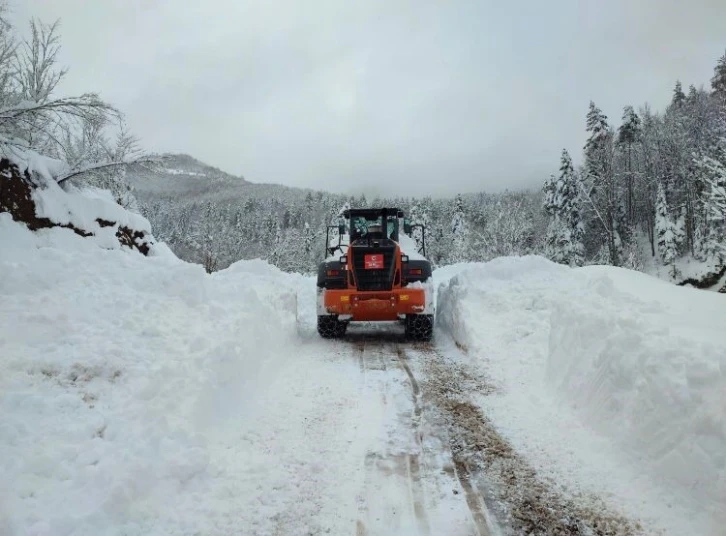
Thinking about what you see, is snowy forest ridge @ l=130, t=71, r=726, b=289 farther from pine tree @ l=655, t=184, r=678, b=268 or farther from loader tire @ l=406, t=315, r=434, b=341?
loader tire @ l=406, t=315, r=434, b=341

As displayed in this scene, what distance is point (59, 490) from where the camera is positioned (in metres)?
3.15

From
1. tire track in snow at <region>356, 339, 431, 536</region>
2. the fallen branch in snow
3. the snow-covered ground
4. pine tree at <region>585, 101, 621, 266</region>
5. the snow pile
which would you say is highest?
pine tree at <region>585, 101, 621, 266</region>

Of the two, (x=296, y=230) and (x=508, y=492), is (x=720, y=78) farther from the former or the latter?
(x=296, y=230)

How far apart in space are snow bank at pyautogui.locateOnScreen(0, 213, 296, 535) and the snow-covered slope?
320cm

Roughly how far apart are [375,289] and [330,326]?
132 centimetres

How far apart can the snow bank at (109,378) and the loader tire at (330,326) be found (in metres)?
1.62

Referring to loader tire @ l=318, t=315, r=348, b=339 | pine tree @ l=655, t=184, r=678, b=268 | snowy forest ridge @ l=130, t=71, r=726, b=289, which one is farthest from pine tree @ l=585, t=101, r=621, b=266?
loader tire @ l=318, t=315, r=348, b=339

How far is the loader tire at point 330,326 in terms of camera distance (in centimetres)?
1038

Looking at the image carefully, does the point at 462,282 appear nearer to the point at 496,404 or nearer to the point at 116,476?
the point at 496,404

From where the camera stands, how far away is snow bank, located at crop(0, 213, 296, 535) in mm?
3238

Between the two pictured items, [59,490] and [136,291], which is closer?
[59,490]

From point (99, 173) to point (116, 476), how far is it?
8072mm

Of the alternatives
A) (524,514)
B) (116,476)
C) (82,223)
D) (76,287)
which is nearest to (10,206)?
(82,223)

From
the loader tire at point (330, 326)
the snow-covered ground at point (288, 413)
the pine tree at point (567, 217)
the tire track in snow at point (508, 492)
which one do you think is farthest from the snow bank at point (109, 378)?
the pine tree at point (567, 217)
